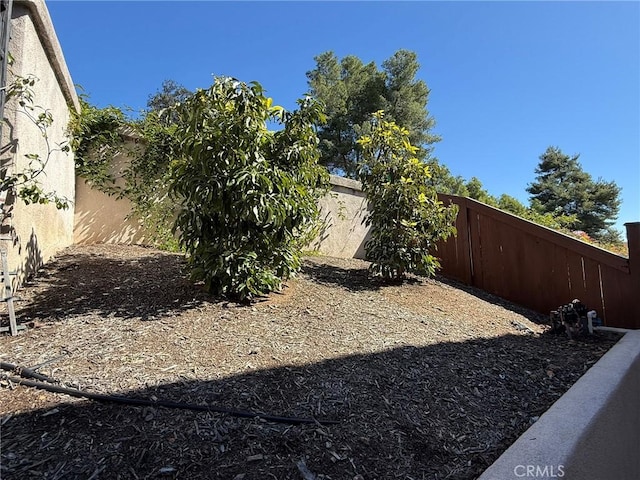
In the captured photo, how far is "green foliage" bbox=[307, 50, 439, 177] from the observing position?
14148mm

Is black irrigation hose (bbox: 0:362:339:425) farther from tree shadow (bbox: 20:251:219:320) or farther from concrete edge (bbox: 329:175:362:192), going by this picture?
concrete edge (bbox: 329:175:362:192)

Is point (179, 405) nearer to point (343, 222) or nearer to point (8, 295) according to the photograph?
point (8, 295)

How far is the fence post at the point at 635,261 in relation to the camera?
3.79 metres

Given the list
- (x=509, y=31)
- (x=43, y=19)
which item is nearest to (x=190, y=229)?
(x=43, y=19)

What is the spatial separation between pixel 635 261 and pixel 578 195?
21.4 meters

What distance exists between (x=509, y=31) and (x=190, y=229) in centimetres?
513

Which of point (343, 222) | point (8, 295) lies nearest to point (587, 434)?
point (8, 295)

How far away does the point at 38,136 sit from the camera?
323 cm

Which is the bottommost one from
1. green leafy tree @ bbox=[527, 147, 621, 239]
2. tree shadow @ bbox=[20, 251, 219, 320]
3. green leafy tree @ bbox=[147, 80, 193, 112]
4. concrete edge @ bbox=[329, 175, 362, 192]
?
tree shadow @ bbox=[20, 251, 219, 320]

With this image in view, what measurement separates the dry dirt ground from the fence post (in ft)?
2.02

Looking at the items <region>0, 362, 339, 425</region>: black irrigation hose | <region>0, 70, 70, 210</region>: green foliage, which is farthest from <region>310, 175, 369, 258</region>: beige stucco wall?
<region>0, 362, 339, 425</region>: black irrigation hose

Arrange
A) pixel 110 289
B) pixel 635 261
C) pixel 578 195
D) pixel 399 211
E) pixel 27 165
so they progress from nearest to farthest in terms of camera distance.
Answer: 1. pixel 27 165
2. pixel 110 289
3. pixel 635 261
4. pixel 399 211
5. pixel 578 195

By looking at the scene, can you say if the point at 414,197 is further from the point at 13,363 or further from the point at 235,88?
the point at 13,363

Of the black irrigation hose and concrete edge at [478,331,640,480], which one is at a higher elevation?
the black irrigation hose
